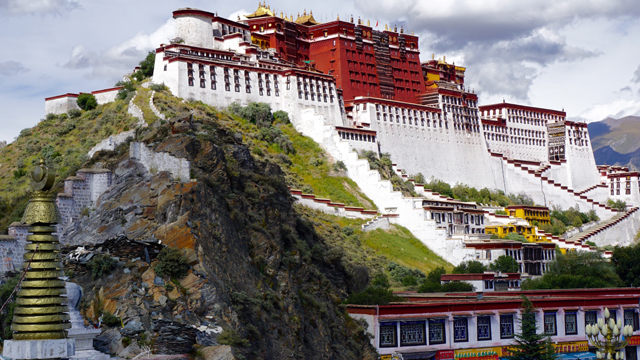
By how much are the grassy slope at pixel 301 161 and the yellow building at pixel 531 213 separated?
1832 cm

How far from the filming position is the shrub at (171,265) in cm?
2244

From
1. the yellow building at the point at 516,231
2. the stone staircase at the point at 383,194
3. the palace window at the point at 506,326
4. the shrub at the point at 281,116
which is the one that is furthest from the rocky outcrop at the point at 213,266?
the yellow building at the point at 516,231

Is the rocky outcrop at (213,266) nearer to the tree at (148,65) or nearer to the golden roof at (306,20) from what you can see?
the tree at (148,65)

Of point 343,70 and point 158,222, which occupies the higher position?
point 343,70

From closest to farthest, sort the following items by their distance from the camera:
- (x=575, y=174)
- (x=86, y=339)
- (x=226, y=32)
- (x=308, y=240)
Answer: (x=86, y=339) < (x=308, y=240) < (x=226, y=32) < (x=575, y=174)

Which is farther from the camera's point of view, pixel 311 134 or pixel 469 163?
pixel 469 163

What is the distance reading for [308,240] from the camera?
35844mm

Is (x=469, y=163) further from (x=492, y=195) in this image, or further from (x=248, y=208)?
(x=248, y=208)

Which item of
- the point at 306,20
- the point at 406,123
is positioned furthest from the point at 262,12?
the point at 406,123

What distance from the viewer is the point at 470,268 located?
5681 centimetres

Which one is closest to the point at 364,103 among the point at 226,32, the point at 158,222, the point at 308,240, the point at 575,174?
the point at 226,32

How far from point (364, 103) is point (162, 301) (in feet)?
191

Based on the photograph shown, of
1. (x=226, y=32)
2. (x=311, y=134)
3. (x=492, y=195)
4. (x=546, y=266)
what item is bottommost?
(x=546, y=266)

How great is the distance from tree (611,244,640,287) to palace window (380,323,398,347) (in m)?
31.8
